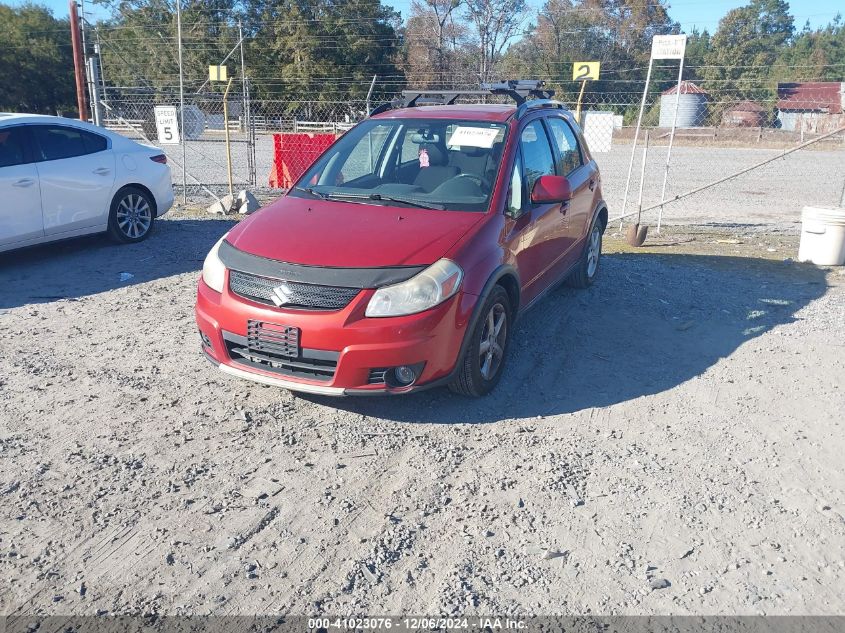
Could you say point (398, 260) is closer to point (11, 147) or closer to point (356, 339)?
point (356, 339)

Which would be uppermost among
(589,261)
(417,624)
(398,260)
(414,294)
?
(398,260)

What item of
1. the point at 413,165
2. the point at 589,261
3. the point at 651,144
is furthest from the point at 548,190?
the point at 651,144

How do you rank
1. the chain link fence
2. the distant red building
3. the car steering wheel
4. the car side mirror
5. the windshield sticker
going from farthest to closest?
the distant red building, the chain link fence, the windshield sticker, the car side mirror, the car steering wheel

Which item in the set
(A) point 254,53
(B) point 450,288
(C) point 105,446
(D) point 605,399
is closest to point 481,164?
(B) point 450,288

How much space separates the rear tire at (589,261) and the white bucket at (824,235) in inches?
117

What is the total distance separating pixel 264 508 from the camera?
363cm

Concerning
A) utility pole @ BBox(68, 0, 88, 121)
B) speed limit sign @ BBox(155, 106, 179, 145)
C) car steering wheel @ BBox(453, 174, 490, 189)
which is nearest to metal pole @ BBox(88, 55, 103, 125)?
utility pole @ BBox(68, 0, 88, 121)

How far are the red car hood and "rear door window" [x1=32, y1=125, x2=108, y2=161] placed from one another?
4227 millimetres

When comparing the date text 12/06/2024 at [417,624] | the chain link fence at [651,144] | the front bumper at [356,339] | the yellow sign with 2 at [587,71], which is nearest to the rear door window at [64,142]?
the chain link fence at [651,144]

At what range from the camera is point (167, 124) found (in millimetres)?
12633

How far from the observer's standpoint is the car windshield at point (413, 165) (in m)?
5.19

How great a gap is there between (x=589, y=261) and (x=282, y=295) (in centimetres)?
399

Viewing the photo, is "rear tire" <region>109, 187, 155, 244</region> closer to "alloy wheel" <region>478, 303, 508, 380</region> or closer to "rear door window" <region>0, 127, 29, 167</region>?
"rear door window" <region>0, 127, 29, 167</region>

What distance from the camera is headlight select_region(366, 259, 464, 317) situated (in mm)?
4223
